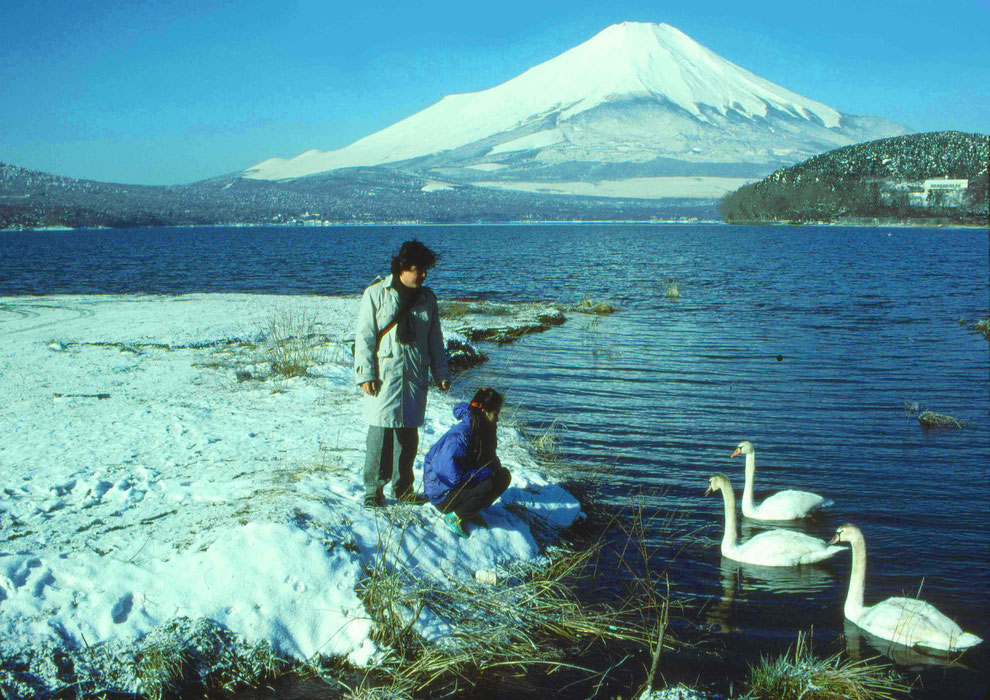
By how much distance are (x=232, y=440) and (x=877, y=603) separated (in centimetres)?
646

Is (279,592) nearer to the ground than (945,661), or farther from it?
farther from it

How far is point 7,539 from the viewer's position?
18.1 ft

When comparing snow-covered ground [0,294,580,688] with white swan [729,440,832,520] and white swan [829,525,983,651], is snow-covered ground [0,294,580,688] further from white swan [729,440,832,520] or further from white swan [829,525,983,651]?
white swan [829,525,983,651]

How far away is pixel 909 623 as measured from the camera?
574 centimetres

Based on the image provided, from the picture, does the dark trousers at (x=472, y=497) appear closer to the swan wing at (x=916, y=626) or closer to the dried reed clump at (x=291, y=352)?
the swan wing at (x=916, y=626)

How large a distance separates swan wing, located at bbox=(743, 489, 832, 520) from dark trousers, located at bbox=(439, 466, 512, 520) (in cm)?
349

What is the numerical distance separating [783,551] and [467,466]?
10.3ft

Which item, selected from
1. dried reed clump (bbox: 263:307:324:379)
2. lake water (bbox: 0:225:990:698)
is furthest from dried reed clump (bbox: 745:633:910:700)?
dried reed clump (bbox: 263:307:324:379)

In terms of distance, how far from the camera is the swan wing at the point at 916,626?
5652 mm

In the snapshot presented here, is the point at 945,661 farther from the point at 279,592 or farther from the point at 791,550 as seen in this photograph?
the point at 279,592

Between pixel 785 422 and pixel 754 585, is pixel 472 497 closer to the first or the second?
pixel 754 585

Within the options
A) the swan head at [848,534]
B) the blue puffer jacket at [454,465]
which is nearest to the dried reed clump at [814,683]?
the swan head at [848,534]

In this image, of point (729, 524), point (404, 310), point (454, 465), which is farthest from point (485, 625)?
point (729, 524)

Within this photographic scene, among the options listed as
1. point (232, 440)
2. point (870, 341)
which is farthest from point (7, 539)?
point (870, 341)
